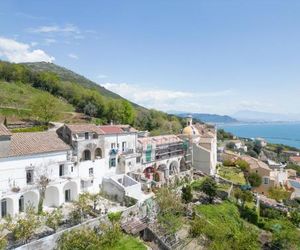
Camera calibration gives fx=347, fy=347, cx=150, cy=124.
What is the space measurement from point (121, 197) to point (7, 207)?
13669mm

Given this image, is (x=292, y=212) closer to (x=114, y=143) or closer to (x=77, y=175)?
(x=114, y=143)

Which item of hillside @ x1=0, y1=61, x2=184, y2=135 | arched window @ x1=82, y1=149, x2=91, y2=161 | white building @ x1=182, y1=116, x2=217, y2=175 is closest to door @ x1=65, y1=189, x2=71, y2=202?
arched window @ x1=82, y1=149, x2=91, y2=161

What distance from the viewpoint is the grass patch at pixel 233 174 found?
64787 mm

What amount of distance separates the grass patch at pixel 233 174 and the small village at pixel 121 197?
130cm

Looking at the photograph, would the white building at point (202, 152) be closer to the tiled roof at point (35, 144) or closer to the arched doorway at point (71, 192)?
the arched doorway at point (71, 192)

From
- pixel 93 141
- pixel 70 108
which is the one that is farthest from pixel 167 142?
pixel 70 108

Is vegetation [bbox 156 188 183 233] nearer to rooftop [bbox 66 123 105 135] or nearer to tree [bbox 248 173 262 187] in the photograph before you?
rooftop [bbox 66 123 105 135]

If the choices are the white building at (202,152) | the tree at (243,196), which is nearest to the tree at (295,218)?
the tree at (243,196)

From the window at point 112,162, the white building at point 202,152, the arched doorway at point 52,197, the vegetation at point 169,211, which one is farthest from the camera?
the white building at point 202,152

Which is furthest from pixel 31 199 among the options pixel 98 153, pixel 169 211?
pixel 169 211

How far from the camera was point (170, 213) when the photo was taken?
40.4 m

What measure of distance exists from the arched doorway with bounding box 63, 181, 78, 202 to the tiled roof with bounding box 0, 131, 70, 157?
14.7ft

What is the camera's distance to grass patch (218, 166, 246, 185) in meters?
64.8

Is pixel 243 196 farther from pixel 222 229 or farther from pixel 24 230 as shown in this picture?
pixel 24 230
